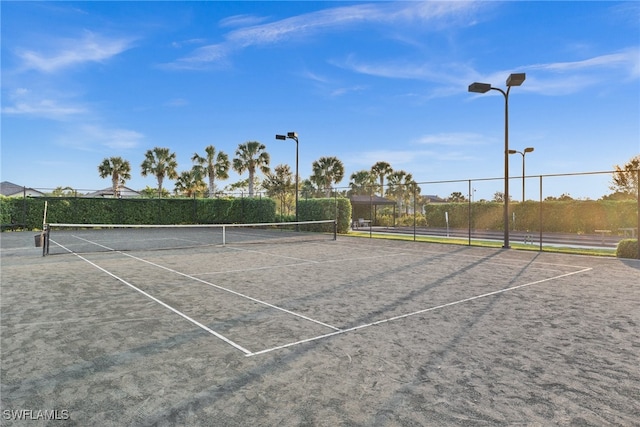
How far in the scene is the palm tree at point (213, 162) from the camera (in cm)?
4869

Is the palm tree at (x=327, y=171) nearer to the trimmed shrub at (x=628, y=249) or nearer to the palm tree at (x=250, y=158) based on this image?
the palm tree at (x=250, y=158)

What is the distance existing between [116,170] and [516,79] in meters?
53.7

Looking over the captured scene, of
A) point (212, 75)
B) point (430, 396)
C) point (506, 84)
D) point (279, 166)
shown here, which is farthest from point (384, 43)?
point (279, 166)

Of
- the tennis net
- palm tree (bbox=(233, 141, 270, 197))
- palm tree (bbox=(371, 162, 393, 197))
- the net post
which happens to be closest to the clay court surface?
the net post

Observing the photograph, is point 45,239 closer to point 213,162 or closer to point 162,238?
point 162,238

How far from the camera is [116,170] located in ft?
170

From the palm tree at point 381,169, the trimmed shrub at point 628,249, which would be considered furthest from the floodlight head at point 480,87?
the palm tree at point 381,169

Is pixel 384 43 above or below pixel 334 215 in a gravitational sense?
above

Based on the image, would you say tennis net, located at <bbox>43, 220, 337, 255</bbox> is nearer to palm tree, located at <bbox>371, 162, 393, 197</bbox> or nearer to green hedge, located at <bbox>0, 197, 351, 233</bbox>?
green hedge, located at <bbox>0, 197, 351, 233</bbox>

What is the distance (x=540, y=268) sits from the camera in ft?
32.9

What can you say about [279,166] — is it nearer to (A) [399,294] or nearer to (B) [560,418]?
(A) [399,294]

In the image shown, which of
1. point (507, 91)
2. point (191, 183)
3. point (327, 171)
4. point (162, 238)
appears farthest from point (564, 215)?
point (191, 183)

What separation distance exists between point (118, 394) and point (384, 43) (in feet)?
71.2

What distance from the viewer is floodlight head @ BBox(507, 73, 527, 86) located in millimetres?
13164
